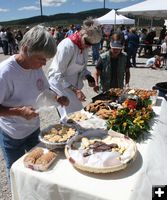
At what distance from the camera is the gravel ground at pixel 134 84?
2.46m

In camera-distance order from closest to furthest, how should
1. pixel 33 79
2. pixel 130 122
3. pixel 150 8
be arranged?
pixel 33 79 → pixel 130 122 → pixel 150 8

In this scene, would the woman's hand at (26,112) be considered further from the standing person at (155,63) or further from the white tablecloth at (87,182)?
the standing person at (155,63)

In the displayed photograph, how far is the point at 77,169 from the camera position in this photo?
1.43 m

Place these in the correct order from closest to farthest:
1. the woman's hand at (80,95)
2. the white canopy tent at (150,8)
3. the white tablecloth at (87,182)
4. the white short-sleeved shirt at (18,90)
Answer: the white tablecloth at (87,182) → the white short-sleeved shirt at (18,90) → the woman's hand at (80,95) → the white canopy tent at (150,8)

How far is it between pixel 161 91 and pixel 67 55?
1.31 m

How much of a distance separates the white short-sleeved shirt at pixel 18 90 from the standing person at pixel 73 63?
0.64 meters

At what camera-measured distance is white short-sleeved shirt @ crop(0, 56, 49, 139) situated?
1489 mm

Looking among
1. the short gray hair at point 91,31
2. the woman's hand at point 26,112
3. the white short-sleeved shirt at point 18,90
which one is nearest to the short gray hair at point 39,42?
the white short-sleeved shirt at point 18,90

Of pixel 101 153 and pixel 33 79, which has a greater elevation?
pixel 33 79

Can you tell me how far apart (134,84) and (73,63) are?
434 centimetres

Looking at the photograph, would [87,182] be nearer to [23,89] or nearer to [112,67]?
[23,89]

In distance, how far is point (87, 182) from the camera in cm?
133

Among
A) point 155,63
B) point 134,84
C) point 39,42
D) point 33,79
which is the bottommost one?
point 134,84

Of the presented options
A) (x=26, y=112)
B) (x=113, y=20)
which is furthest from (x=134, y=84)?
(x=113, y=20)
